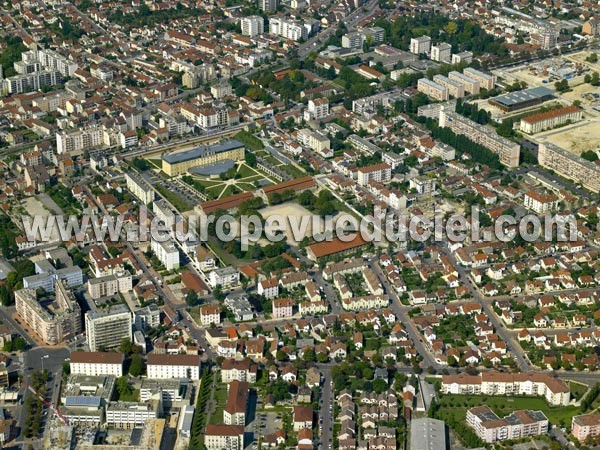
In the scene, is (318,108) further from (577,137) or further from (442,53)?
(577,137)

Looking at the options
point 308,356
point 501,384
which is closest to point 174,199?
point 308,356

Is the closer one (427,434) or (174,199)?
(427,434)

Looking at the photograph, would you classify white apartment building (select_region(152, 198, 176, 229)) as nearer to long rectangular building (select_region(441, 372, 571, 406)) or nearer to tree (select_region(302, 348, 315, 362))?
tree (select_region(302, 348, 315, 362))

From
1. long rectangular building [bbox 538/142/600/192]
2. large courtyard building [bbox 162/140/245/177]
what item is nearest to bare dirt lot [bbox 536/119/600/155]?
long rectangular building [bbox 538/142/600/192]

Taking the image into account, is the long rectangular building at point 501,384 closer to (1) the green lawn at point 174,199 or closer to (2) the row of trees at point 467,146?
(1) the green lawn at point 174,199

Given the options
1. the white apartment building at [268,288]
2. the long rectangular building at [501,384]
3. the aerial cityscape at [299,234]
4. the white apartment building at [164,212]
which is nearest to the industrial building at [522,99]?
the aerial cityscape at [299,234]

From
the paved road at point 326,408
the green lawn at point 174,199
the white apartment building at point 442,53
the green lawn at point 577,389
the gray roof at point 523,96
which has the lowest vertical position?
the white apartment building at point 442,53
